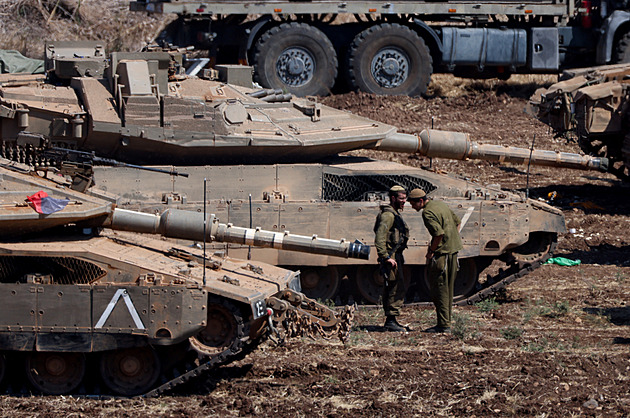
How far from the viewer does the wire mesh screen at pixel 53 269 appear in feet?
33.3

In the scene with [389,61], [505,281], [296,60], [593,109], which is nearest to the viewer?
[505,281]

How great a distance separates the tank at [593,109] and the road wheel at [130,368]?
38.1ft

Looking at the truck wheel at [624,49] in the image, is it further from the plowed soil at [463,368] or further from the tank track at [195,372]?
the tank track at [195,372]

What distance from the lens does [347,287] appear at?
1448 cm

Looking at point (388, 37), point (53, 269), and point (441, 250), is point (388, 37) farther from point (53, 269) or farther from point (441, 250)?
point (53, 269)

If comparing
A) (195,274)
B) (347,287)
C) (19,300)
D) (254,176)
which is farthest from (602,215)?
(19,300)

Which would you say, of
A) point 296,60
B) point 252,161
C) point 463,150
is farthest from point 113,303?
point 296,60

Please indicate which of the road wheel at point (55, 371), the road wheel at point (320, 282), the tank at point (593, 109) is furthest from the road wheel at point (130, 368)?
the tank at point (593, 109)

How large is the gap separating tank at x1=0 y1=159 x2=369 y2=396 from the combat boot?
5.68ft

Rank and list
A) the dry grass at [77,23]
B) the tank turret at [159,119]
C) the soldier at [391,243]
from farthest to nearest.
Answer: the dry grass at [77,23], the tank turret at [159,119], the soldier at [391,243]

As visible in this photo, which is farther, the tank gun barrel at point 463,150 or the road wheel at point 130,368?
the tank gun barrel at point 463,150

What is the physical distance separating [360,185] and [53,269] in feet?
16.6

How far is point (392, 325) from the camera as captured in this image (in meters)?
12.6

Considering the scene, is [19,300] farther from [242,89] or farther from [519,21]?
[519,21]
